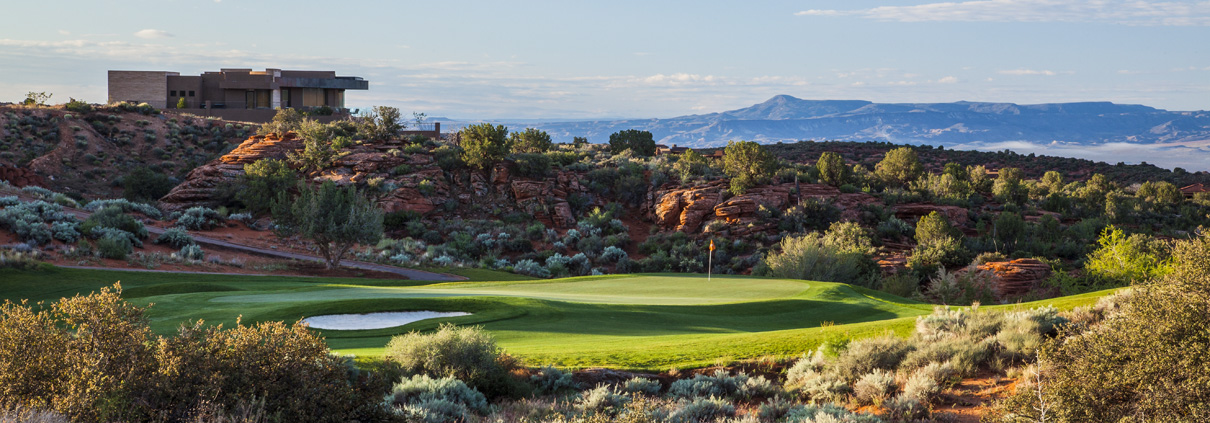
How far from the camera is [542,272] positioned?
1347 inches

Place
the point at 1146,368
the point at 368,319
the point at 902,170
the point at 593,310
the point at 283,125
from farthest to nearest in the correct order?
1. the point at 283,125
2. the point at 902,170
3. the point at 593,310
4. the point at 368,319
5. the point at 1146,368

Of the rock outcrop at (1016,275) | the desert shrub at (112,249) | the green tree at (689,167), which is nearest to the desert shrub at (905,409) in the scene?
the rock outcrop at (1016,275)

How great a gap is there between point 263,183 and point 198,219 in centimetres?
536

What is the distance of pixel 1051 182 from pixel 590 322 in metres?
57.5

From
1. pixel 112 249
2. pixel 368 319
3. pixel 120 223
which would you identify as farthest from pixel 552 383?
pixel 120 223

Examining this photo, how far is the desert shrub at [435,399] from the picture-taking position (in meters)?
8.38

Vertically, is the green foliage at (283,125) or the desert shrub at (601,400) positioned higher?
the green foliage at (283,125)

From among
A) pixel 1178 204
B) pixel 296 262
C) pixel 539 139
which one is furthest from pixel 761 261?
pixel 1178 204

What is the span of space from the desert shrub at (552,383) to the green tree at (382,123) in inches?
1821

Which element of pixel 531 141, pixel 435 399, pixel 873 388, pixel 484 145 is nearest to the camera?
pixel 435 399

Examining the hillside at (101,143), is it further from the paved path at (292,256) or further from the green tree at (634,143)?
the green tree at (634,143)

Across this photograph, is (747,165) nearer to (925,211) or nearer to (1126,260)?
(925,211)

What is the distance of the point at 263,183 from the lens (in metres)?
44.1

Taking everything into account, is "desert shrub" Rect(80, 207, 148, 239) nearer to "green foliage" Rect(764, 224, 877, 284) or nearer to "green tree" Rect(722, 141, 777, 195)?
"green foliage" Rect(764, 224, 877, 284)
